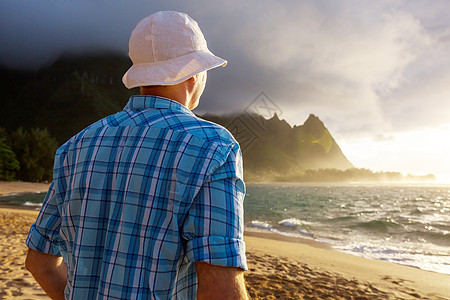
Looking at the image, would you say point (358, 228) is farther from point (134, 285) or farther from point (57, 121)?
point (57, 121)

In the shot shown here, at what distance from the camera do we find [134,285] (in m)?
0.79

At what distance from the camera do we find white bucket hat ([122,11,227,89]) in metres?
0.90

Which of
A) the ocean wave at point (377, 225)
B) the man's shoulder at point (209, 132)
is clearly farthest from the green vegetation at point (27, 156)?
the man's shoulder at point (209, 132)

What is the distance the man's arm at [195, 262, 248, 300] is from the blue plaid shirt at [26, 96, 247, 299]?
0.03 metres

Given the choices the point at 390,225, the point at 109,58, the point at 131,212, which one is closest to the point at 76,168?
the point at 131,212

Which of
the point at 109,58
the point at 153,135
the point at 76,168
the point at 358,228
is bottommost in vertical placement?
the point at 358,228

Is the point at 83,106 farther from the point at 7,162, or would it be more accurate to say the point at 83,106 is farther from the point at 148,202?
the point at 148,202

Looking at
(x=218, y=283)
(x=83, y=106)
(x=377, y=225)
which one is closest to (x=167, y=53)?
(x=218, y=283)

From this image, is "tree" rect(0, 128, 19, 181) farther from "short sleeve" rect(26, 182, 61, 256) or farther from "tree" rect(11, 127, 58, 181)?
"short sleeve" rect(26, 182, 61, 256)

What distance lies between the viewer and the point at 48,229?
1.00m

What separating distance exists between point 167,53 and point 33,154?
6046 cm

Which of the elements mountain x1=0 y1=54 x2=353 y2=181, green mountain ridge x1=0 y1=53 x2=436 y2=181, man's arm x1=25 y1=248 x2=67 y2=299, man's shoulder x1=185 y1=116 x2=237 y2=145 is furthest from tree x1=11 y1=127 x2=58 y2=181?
man's shoulder x1=185 y1=116 x2=237 y2=145

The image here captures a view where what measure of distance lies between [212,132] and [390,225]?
18586 mm

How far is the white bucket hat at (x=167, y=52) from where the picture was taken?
90 cm
